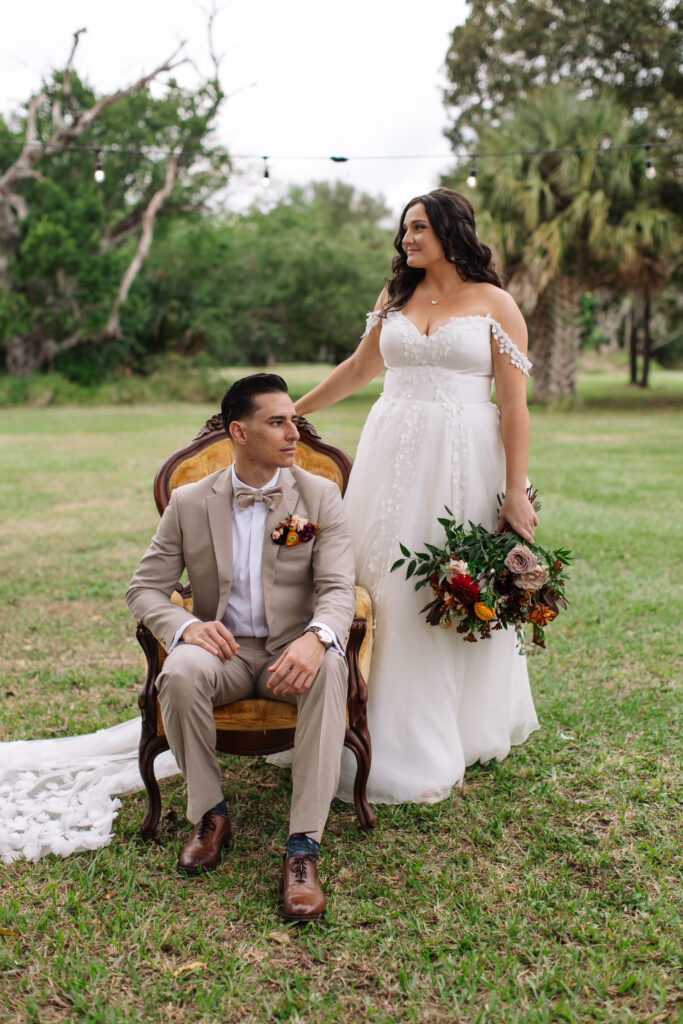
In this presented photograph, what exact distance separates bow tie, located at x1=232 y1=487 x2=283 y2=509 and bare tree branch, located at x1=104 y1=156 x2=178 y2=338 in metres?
24.2

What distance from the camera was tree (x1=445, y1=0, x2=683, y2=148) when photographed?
70.3ft

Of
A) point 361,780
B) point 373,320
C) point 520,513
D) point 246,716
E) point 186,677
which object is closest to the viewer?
point 186,677

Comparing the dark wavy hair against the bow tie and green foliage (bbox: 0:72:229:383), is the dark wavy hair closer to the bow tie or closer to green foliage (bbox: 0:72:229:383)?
the bow tie

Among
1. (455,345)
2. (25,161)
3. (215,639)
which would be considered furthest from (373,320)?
(25,161)

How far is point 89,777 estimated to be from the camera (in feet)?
11.4

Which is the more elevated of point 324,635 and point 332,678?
point 324,635

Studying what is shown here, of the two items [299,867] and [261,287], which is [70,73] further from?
[299,867]

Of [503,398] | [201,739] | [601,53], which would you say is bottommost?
[201,739]

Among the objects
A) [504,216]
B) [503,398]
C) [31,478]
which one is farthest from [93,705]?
[504,216]

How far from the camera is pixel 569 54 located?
2347cm

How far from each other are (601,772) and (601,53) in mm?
24434

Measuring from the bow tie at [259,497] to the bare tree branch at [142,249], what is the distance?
24159mm

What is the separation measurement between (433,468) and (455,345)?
19.0 inches

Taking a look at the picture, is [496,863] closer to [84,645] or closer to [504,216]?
[84,645]
